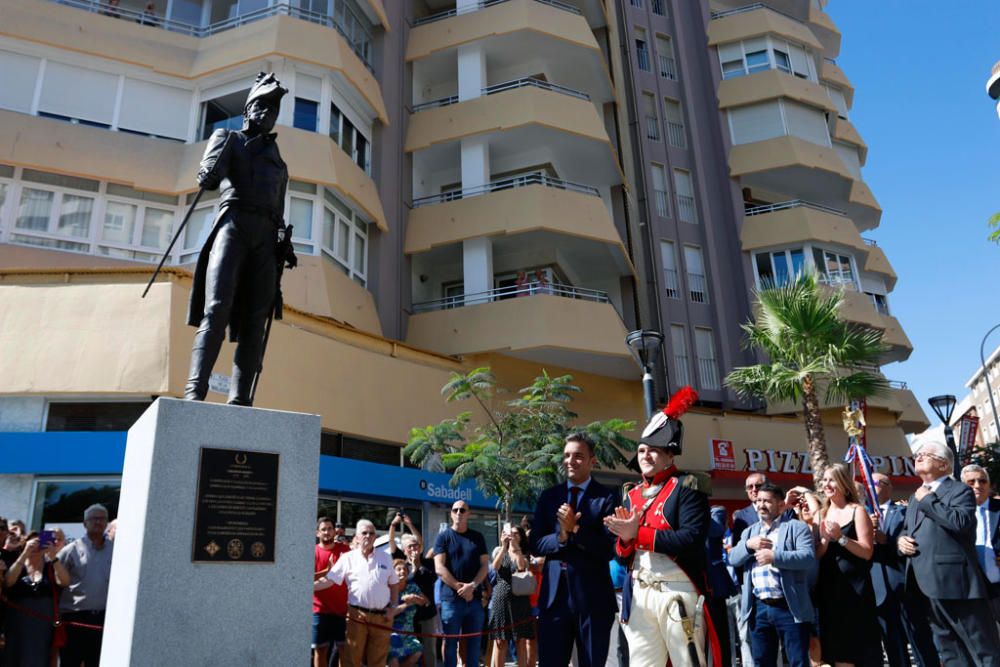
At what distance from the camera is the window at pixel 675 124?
29406 millimetres

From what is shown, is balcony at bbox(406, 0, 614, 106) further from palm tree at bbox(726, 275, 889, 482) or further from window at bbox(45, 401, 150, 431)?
window at bbox(45, 401, 150, 431)

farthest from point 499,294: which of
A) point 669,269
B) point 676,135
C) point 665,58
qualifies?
point 665,58

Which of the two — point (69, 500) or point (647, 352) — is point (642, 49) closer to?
point (647, 352)

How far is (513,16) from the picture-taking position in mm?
23500

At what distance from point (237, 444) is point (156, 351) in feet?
30.6

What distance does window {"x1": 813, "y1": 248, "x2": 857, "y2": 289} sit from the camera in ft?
88.8

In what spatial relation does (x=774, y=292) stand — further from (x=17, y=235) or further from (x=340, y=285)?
(x=17, y=235)

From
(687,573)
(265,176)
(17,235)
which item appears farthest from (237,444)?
(17,235)

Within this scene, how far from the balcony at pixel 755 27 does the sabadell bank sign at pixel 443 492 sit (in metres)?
22.2

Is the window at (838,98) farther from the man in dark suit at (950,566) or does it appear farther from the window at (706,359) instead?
the man in dark suit at (950,566)

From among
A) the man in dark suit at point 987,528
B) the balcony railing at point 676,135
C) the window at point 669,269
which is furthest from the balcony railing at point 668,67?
the man in dark suit at point 987,528

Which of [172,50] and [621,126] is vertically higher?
[621,126]

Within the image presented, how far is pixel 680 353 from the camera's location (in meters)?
26.1

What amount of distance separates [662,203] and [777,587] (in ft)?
75.6
